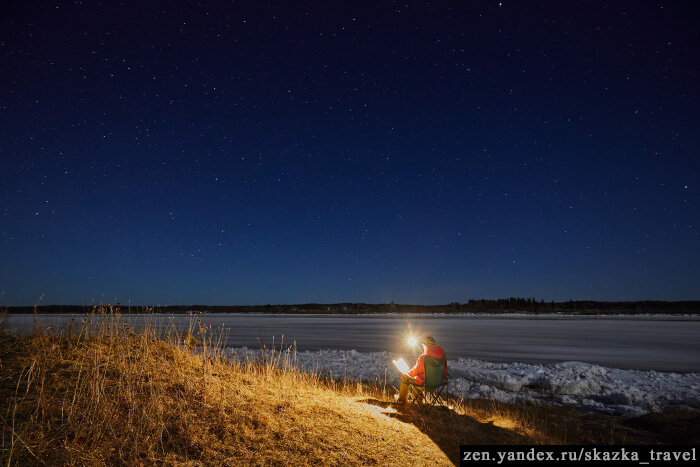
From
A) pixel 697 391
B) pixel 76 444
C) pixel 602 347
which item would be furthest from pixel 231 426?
pixel 602 347

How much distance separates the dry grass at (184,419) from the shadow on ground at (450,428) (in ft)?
0.07

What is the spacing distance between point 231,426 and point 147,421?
0.89 meters

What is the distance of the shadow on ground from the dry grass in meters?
0.02

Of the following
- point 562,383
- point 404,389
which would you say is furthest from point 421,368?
point 562,383

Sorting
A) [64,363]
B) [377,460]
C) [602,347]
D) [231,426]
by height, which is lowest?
[602,347]

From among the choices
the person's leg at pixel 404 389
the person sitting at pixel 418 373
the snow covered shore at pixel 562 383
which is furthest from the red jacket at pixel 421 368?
the snow covered shore at pixel 562 383

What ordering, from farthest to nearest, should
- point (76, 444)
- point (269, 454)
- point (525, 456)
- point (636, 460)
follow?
point (636, 460), point (525, 456), point (269, 454), point (76, 444)

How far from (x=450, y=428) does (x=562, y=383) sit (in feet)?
23.0

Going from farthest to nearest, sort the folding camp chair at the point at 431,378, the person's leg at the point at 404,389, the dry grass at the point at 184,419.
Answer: the person's leg at the point at 404,389 → the folding camp chair at the point at 431,378 → the dry grass at the point at 184,419

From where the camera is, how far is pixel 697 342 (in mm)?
21781

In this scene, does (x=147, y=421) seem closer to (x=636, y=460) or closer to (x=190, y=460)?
(x=190, y=460)

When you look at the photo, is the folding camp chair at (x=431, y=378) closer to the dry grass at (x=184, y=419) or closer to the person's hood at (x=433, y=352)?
the person's hood at (x=433, y=352)

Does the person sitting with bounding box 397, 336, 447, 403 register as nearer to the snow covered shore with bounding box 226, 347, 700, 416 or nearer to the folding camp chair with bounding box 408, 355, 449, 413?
the folding camp chair with bounding box 408, 355, 449, 413

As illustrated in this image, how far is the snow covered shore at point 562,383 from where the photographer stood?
9.55m
